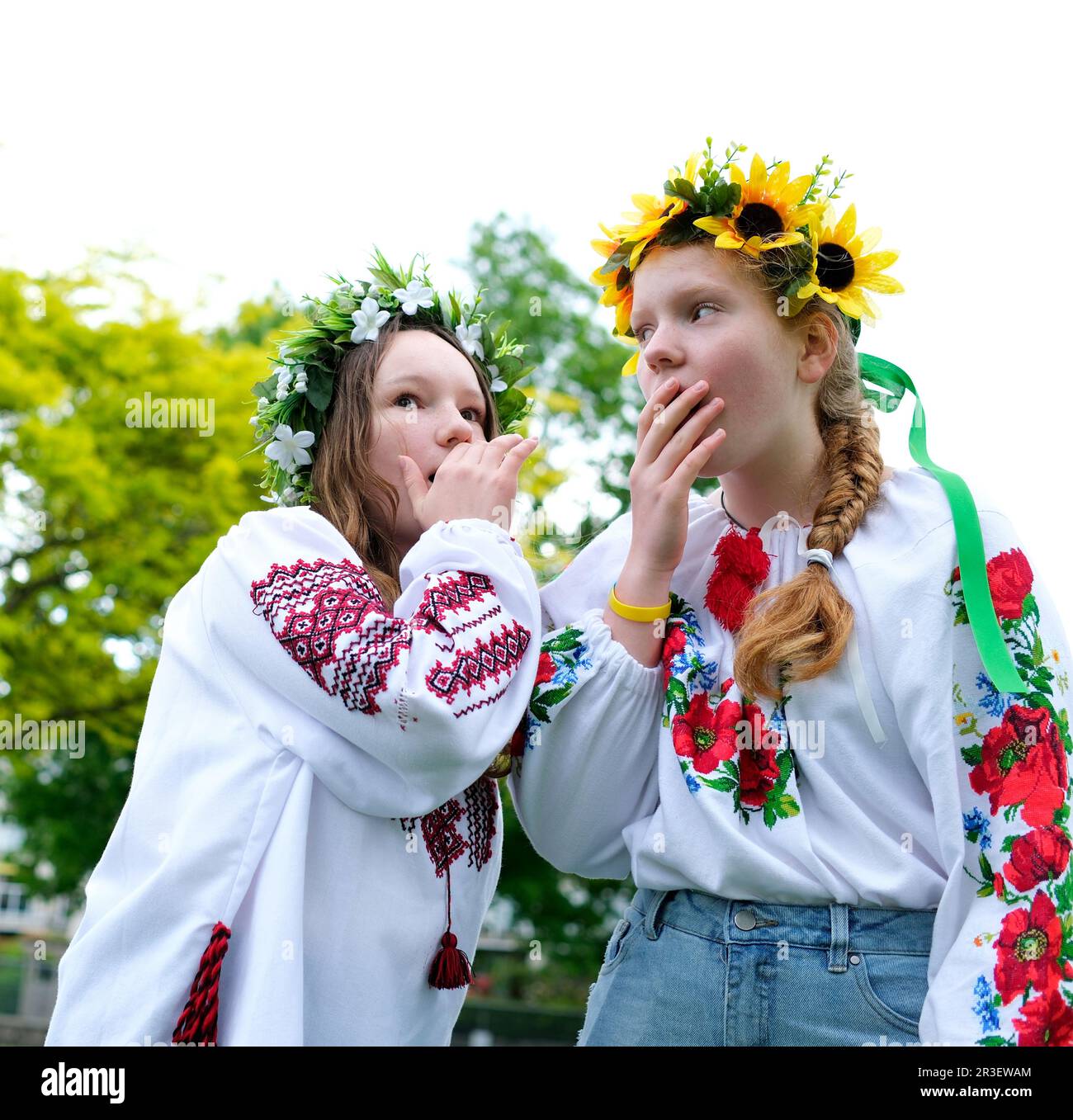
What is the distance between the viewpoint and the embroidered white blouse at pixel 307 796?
241 cm

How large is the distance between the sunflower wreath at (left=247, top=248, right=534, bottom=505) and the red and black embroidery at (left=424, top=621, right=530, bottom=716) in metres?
0.91

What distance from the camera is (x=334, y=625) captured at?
8.31 feet

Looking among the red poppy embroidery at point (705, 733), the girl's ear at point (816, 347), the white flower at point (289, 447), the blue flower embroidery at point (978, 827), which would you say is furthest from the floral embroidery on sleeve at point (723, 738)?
the white flower at point (289, 447)

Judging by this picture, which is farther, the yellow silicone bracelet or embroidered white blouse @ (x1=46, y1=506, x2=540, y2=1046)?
the yellow silicone bracelet

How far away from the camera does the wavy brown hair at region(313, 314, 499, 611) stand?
3100 mm

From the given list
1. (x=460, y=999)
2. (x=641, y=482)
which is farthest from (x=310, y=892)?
(x=641, y=482)

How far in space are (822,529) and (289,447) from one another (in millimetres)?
1465

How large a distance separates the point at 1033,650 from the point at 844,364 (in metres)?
0.93

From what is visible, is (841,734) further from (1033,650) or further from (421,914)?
(421,914)

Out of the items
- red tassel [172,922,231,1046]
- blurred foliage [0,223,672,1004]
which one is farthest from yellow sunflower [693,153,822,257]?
blurred foliage [0,223,672,1004]

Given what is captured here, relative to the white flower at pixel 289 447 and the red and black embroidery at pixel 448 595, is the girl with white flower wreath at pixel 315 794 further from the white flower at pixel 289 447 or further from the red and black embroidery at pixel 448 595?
the white flower at pixel 289 447

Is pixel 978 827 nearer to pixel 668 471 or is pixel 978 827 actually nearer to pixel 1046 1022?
pixel 1046 1022

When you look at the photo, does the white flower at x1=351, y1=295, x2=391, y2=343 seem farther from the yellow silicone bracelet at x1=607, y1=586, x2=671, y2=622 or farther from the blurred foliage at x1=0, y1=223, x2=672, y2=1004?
the blurred foliage at x1=0, y1=223, x2=672, y2=1004

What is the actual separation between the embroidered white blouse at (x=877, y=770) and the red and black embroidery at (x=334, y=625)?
472 mm
